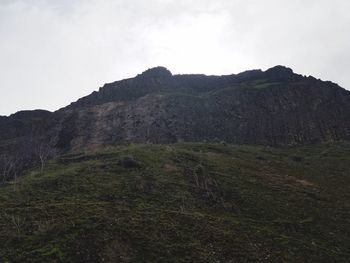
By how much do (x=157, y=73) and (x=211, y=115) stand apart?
111ft

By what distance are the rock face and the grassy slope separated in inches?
1229

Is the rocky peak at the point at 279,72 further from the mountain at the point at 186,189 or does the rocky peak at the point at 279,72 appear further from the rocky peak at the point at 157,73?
the rocky peak at the point at 157,73

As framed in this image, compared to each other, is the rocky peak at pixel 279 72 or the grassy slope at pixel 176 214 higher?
the rocky peak at pixel 279 72

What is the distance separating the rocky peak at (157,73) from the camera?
113375mm

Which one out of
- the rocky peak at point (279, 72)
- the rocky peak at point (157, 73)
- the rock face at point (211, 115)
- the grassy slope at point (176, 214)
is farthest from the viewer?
the rocky peak at point (157, 73)

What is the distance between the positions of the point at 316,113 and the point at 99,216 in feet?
229

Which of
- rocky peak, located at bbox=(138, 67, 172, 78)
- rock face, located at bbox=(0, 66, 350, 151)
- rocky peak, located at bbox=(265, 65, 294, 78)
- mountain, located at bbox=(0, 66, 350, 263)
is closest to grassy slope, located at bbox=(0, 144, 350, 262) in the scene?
mountain, located at bbox=(0, 66, 350, 263)

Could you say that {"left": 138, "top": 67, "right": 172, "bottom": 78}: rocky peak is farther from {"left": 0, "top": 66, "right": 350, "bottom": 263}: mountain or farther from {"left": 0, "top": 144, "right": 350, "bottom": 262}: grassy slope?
{"left": 0, "top": 144, "right": 350, "bottom": 262}: grassy slope

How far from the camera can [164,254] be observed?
21.6 meters

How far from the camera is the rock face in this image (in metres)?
78.2

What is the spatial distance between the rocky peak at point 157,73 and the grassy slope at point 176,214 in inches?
2706

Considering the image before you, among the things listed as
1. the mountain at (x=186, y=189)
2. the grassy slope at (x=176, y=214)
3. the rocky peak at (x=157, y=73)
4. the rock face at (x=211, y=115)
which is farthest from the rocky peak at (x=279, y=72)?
the grassy slope at (x=176, y=214)

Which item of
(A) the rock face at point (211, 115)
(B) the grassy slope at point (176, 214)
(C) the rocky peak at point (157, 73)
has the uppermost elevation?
(C) the rocky peak at point (157, 73)

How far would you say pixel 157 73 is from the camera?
376 feet
